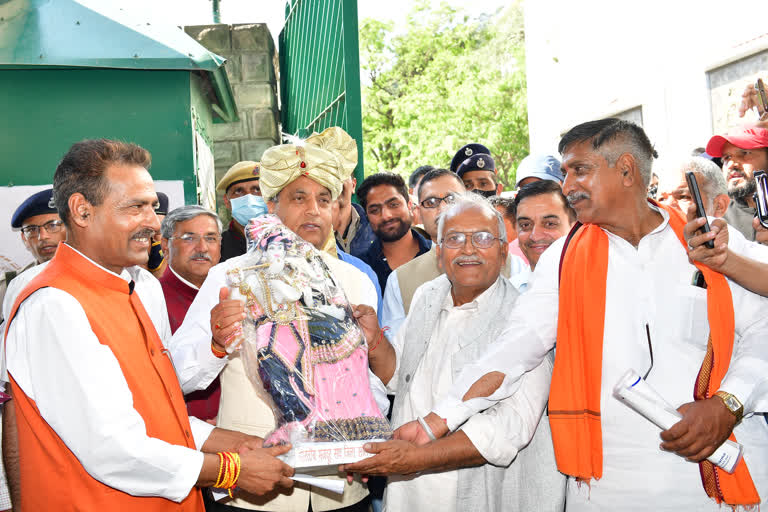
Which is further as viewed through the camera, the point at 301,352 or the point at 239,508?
the point at 239,508

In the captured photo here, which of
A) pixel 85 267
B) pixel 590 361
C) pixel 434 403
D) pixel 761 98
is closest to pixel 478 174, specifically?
pixel 761 98

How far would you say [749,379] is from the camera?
2.66 metres

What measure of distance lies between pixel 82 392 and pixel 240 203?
2731mm

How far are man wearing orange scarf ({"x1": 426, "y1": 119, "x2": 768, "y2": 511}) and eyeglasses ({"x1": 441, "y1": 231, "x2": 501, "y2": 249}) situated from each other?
1.15 feet

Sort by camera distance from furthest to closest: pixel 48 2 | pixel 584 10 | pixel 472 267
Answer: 1. pixel 584 10
2. pixel 48 2
3. pixel 472 267

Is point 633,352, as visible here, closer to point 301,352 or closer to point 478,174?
point 301,352

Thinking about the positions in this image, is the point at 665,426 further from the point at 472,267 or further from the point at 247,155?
the point at 247,155

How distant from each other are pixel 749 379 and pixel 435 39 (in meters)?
30.7

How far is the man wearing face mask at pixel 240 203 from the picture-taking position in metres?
4.82

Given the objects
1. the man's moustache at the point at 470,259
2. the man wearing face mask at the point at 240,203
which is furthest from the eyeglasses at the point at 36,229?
the man's moustache at the point at 470,259

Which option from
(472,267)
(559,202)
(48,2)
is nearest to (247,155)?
(48,2)

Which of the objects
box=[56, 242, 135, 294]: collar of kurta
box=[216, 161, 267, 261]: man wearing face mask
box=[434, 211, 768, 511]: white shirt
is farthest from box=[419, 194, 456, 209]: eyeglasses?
box=[56, 242, 135, 294]: collar of kurta

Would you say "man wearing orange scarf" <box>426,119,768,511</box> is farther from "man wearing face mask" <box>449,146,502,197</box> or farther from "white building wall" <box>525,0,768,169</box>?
"white building wall" <box>525,0,768,169</box>

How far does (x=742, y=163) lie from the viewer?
15.1ft
